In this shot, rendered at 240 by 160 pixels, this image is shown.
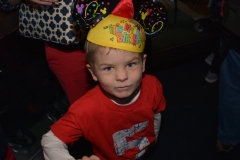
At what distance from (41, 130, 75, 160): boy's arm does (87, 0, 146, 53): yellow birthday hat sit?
387mm

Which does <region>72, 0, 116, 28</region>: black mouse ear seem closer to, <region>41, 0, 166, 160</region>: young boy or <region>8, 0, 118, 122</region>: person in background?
<region>41, 0, 166, 160</region>: young boy

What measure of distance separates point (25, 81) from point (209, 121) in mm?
1278

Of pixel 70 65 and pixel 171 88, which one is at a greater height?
pixel 70 65

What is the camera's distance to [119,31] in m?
1.04

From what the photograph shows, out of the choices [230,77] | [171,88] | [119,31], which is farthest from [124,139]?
[171,88]

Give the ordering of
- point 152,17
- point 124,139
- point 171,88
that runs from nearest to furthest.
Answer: point 152,17 < point 124,139 < point 171,88

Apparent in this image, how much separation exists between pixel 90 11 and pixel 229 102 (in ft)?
3.22

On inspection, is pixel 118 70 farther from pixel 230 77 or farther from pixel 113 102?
pixel 230 77

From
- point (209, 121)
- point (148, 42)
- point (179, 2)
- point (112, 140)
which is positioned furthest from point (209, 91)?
point (112, 140)

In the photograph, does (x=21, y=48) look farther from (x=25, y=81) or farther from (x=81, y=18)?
(x=81, y=18)

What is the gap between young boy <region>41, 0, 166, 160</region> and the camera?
3.46ft

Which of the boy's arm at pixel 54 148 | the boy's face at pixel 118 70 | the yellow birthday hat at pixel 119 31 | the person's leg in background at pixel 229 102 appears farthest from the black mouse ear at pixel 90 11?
the person's leg in background at pixel 229 102

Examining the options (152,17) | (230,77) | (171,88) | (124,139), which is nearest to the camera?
(152,17)

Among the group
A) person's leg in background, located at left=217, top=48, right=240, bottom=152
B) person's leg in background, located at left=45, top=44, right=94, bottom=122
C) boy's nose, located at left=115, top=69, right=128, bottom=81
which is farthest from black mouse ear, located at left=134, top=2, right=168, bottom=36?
person's leg in background, located at left=217, top=48, right=240, bottom=152
